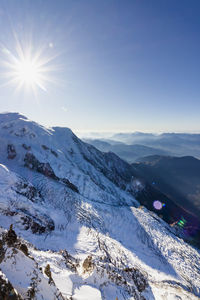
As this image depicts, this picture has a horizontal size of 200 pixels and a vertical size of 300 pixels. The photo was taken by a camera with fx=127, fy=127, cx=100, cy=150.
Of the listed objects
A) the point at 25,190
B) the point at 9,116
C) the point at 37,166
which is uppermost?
the point at 9,116

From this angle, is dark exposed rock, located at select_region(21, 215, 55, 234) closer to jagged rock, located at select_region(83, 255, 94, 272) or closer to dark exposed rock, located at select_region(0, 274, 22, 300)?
jagged rock, located at select_region(83, 255, 94, 272)

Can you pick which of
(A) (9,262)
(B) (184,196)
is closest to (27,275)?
(A) (9,262)

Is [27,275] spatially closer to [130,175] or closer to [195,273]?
[195,273]

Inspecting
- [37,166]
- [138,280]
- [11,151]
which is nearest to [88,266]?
[138,280]

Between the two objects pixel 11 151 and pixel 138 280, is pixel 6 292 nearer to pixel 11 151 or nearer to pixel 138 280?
pixel 138 280

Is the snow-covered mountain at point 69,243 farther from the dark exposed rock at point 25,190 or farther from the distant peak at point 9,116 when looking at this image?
the distant peak at point 9,116
